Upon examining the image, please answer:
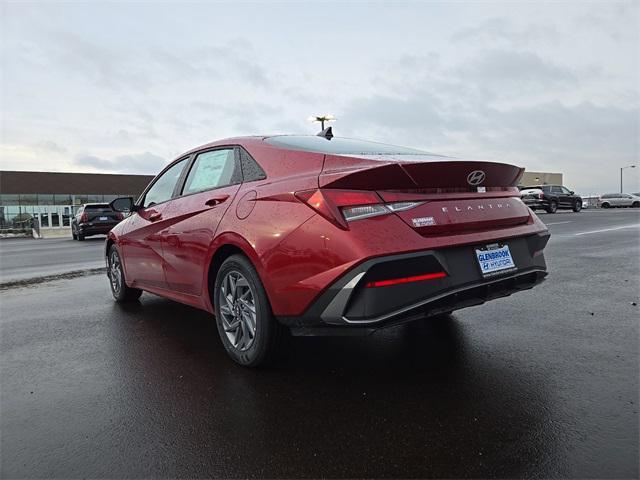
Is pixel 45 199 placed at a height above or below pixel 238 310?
above

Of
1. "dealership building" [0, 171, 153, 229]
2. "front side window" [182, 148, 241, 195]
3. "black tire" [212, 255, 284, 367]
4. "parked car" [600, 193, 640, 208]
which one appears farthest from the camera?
"dealership building" [0, 171, 153, 229]

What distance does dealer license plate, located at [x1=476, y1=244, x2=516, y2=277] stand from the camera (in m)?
3.10

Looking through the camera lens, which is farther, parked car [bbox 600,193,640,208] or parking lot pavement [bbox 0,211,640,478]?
parked car [bbox 600,193,640,208]

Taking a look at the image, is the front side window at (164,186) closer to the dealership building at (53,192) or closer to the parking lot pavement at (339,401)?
the parking lot pavement at (339,401)

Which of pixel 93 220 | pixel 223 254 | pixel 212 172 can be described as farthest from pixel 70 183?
pixel 223 254

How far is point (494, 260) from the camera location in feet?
10.5

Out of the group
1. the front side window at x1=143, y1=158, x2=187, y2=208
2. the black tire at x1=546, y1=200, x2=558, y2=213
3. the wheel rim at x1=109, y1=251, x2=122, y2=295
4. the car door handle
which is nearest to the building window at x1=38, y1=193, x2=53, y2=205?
the black tire at x1=546, y1=200, x2=558, y2=213

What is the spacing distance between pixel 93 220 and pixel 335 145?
19.2 meters

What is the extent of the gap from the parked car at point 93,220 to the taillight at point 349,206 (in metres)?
19.3

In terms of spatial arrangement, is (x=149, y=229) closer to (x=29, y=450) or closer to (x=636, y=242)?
(x=29, y=450)

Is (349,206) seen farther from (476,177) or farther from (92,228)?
(92,228)

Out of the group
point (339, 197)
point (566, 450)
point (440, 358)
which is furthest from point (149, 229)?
point (566, 450)

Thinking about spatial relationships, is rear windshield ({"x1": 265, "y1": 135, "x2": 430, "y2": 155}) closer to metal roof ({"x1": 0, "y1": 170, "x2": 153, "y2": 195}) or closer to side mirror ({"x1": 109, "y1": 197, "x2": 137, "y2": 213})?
side mirror ({"x1": 109, "y1": 197, "x2": 137, "y2": 213})

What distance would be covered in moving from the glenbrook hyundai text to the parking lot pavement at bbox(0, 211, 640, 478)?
1.41ft
